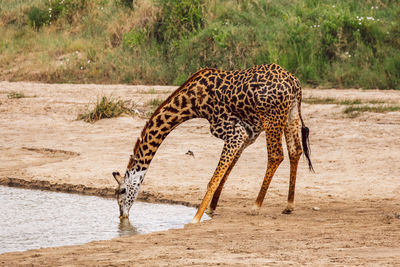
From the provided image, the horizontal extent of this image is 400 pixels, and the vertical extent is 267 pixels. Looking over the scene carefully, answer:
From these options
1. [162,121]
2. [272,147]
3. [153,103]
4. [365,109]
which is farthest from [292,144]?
[153,103]

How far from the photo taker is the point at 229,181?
28.2 feet

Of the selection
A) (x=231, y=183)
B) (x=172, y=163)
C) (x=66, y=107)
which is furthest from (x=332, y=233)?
(x=66, y=107)

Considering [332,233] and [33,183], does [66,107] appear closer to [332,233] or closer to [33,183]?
[33,183]

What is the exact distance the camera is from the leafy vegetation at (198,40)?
1631 cm

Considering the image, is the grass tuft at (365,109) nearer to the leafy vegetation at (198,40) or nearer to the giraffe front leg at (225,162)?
the leafy vegetation at (198,40)

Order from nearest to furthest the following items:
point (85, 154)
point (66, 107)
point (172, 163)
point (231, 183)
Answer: point (231, 183) < point (172, 163) < point (85, 154) < point (66, 107)

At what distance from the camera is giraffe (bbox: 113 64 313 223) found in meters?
6.68

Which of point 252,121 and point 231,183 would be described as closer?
point 252,121

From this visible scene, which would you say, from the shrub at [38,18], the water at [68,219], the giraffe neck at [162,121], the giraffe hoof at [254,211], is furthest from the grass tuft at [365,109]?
A: the shrub at [38,18]

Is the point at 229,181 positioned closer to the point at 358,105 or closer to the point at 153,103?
the point at 358,105

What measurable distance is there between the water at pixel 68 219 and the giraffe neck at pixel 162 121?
61 centimetres

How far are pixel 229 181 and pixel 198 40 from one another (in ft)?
32.4

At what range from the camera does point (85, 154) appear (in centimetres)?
1018

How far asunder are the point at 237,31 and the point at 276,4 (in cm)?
248
